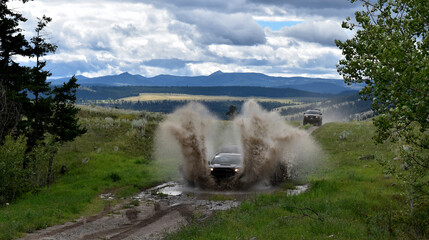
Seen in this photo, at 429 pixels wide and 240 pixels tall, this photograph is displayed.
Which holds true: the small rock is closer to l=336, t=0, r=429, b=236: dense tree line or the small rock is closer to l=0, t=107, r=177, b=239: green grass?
l=0, t=107, r=177, b=239: green grass

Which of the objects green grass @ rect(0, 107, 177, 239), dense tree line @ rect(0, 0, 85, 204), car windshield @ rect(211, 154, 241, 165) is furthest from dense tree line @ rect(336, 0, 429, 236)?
dense tree line @ rect(0, 0, 85, 204)

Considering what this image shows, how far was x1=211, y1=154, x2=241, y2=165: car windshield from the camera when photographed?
21352 millimetres

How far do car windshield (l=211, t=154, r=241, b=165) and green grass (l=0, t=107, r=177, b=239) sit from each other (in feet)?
15.2

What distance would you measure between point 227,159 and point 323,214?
29.0 feet

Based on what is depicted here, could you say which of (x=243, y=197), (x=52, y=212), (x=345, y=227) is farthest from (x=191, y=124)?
(x=345, y=227)

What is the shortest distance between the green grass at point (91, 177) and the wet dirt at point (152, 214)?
794mm

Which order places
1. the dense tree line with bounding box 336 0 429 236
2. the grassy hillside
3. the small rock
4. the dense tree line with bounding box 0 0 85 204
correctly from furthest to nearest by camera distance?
the small rock → the dense tree line with bounding box 0 0 85 204 → the grassy hillside → the dense tree line with bounding box 336 0 429 236

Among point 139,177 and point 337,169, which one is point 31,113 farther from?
point 337,169

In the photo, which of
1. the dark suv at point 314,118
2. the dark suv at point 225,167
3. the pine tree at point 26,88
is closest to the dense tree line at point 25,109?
the pine tree at point 26,88

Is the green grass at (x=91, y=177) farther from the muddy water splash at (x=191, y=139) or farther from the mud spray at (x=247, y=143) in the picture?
the mud spray at (x=247, y=143)

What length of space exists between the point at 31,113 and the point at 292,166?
17109mm

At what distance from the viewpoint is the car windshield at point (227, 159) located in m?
21.4

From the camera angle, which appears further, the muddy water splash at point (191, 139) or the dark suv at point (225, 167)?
the muddy water splash at point (191, 139)

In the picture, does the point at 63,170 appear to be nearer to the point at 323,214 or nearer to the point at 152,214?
the point at 152,214
